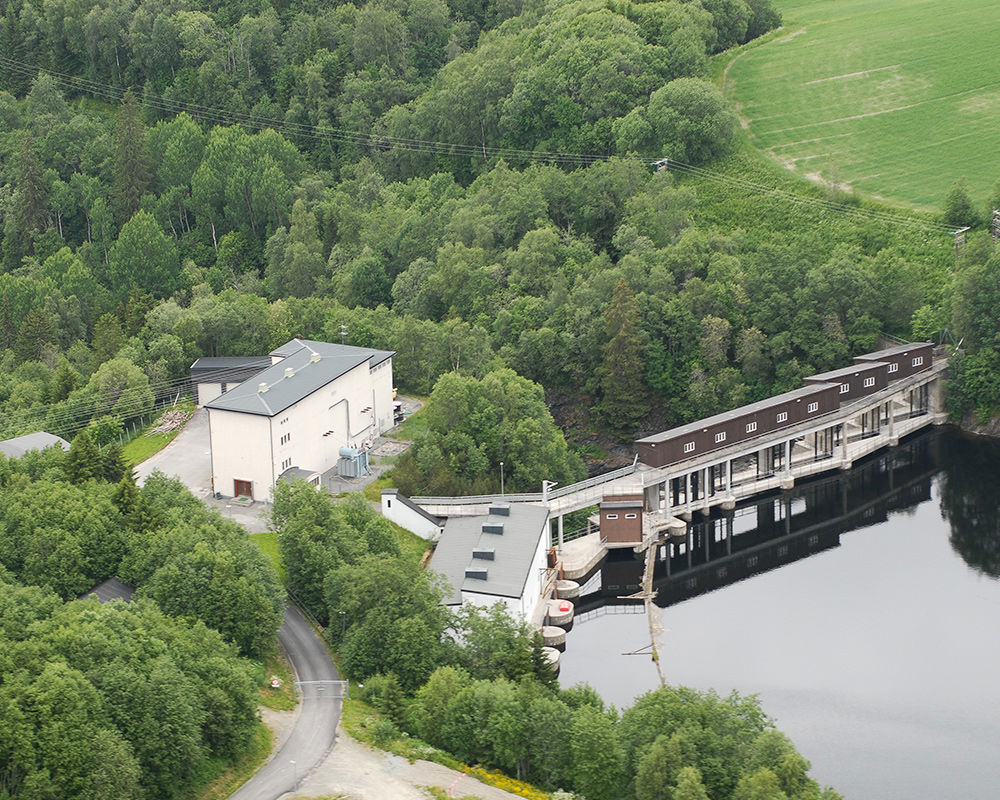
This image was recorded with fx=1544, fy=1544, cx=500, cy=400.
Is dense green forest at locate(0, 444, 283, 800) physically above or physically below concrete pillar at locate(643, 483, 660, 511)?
above

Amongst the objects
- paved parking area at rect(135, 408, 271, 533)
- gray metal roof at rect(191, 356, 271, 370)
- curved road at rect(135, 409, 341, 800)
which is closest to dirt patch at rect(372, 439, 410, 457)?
paved parking area at rect(135, 408, 271, 533)

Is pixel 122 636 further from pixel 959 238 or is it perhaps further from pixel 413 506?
pixel 959 238

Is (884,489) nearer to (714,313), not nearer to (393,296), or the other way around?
(714,313)

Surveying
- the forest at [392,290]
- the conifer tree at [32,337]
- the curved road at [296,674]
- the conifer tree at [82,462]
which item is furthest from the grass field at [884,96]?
the conifer tree at [82,462]

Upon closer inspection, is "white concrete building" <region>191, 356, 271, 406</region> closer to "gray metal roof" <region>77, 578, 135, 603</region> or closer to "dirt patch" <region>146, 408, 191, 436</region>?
"dirt patch" <region>146, 408, 191, 436</region>

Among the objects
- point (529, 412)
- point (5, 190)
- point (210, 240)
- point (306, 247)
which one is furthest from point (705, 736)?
point (5, 190)

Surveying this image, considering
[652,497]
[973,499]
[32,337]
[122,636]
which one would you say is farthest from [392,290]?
[122,636]

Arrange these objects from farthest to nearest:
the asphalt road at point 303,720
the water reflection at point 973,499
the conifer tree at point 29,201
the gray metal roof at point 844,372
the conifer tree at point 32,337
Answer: the conifer tree at point 29,201
the conifer tree at point 32,337
the gray metal roof at point 844,372
the water reflection at point 973,499
the asphalt road at point 303,720

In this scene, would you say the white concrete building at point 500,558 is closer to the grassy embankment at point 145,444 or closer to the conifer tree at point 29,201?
the grassy embankment at point 145,444
